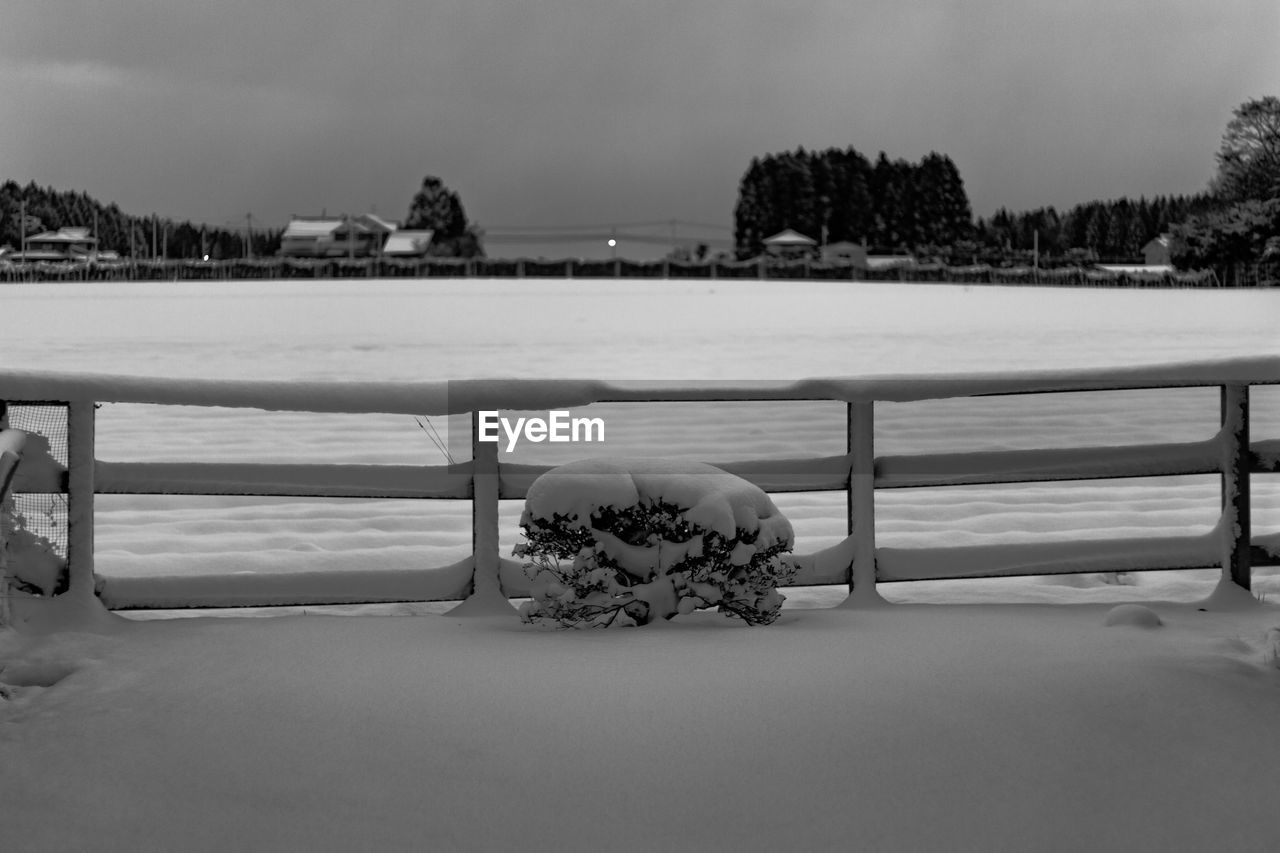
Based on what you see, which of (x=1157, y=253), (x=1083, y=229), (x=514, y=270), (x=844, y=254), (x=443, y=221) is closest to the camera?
(x=1083, y=229)

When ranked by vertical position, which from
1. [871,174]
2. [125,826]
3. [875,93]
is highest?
[871,174]

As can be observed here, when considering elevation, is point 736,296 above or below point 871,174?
below

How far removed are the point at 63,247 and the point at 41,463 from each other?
4078 centimetres

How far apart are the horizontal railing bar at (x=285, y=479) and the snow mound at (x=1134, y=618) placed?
2083 millimetres

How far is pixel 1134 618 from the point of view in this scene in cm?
427

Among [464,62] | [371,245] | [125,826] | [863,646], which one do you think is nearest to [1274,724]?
[863,646]

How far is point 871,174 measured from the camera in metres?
28.4

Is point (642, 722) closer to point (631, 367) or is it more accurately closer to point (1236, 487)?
point (1236, 487)

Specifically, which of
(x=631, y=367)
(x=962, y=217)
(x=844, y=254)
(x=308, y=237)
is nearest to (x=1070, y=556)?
(x=631, y=367)

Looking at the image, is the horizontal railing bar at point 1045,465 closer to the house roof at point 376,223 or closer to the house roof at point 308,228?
the house roof at point 376,223

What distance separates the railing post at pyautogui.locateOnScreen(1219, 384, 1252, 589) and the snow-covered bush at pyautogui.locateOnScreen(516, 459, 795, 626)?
185 centimetres

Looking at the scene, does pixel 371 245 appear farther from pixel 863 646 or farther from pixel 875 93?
pixel 863 646

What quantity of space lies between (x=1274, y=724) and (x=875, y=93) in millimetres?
5529

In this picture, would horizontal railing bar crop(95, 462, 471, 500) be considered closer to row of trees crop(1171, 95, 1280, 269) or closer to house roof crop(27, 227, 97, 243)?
row of trees crop(1171, 95, 1280, 269)
